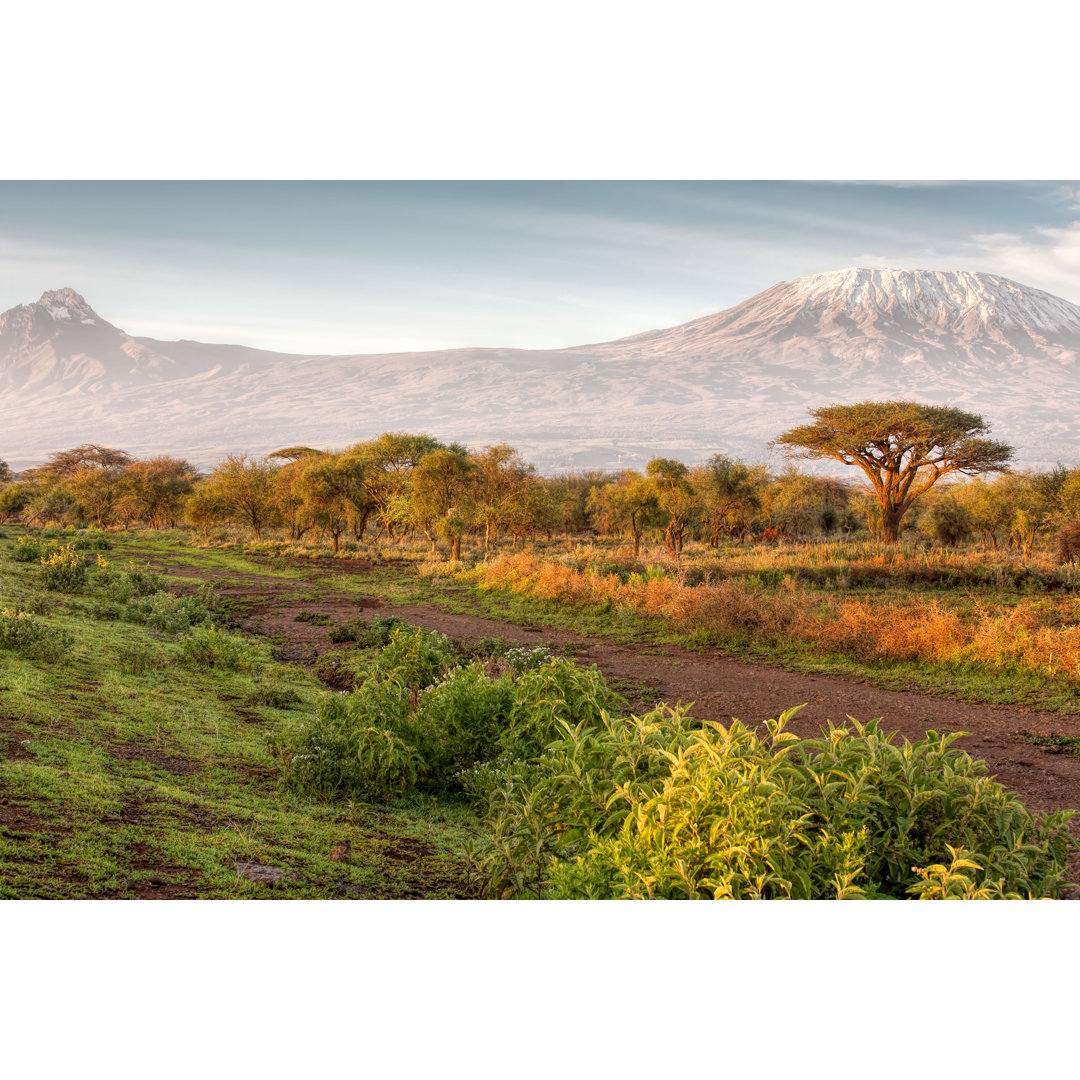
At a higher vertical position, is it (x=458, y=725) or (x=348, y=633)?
(x=458, y=725)

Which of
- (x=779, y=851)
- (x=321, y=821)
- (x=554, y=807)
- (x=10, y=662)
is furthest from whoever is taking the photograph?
(x=10, y=662)

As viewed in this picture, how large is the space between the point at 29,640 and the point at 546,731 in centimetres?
462

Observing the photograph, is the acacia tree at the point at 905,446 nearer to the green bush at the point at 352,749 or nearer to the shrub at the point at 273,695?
the shrub at the point at 273,695

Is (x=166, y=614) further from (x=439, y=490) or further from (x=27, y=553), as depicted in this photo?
(x=439, y=490)

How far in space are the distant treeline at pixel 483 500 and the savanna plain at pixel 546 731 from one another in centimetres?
835

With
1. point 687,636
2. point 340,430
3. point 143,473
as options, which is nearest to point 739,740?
point 687,636

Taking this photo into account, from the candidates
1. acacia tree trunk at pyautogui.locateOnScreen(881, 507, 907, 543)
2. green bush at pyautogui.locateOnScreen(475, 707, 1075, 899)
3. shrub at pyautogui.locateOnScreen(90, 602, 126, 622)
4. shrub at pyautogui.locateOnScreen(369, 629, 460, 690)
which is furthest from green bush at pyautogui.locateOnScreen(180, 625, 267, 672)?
acacia tree trunk at pyautogui.locateOnScreen(881, 507, 907, 543)

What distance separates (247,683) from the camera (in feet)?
23.1

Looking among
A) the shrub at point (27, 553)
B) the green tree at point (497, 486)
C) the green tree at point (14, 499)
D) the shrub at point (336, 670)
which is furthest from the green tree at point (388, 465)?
the green tree at point (14, 499)

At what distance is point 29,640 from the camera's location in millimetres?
5957

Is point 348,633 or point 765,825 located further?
point 348,633

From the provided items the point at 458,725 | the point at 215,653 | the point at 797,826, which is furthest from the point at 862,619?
the point at 797,826

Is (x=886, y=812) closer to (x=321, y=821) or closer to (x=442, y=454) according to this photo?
(x=321, y=821)
